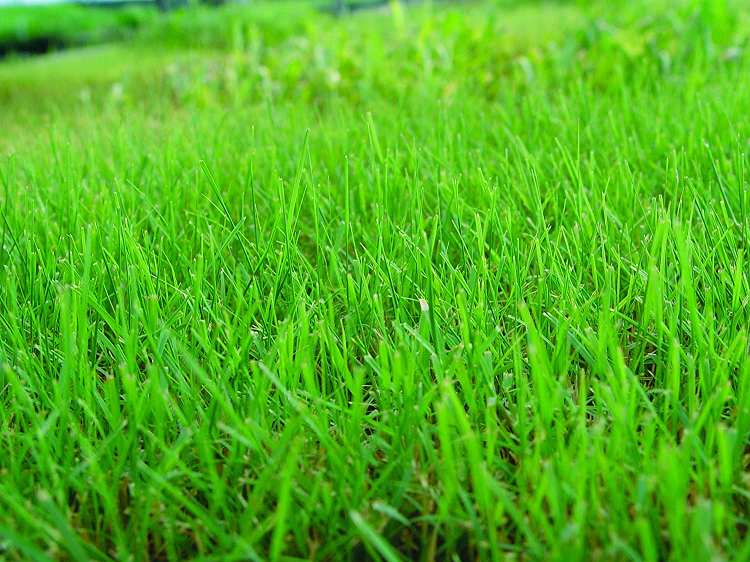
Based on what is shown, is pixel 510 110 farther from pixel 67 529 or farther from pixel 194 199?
pixel 67 529

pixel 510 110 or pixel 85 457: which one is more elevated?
pixel 510 110

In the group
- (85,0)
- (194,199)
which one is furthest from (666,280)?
(85,0)

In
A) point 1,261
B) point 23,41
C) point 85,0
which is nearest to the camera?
point 1,261

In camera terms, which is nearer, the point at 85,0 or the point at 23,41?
the point at 23,41

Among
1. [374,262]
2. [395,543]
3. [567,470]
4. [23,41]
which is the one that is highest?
[23,41]

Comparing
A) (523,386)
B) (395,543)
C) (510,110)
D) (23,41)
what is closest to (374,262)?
(523,386)

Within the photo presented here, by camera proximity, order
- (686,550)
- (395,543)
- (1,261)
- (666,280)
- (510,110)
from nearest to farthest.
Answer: (686,550), (395,543), (666,280), (1,261), (510,110)
